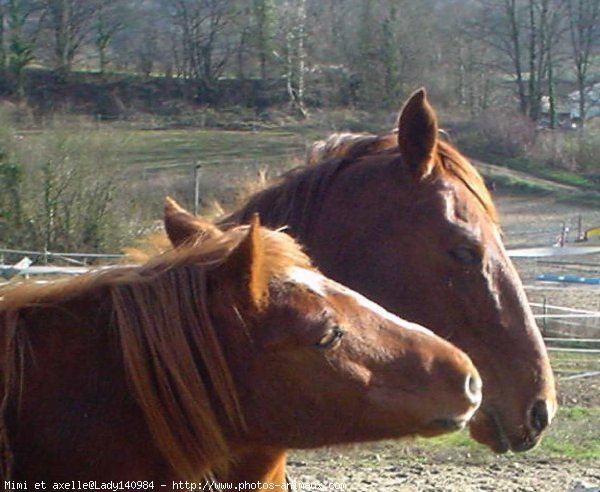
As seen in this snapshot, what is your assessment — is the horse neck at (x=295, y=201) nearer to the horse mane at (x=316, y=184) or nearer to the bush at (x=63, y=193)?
the horse mane at (x=316, y=184)

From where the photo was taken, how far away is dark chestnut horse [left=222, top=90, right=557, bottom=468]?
249 cm

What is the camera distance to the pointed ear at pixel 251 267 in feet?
5.53

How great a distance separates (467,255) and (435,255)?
8cm

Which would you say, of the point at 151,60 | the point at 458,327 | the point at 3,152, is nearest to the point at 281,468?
the point at 458,327

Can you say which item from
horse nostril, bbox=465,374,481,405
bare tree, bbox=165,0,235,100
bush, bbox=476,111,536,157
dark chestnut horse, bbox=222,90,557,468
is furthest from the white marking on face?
bare tree, bbox=165,0,235,100

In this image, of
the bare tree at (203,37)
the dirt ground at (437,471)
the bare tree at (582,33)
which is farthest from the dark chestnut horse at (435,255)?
the bare tree at (582,33)

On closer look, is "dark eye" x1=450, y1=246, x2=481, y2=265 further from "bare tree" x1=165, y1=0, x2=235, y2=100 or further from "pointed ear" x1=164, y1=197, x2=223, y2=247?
"bare tree" x1=165, y1=0, x2=235, y2=100

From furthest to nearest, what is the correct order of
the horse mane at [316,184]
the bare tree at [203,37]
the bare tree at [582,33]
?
the bare tree at [582,33] → the bare tree at [203,37] → the horse mane at [316,184]

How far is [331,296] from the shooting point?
1.80m

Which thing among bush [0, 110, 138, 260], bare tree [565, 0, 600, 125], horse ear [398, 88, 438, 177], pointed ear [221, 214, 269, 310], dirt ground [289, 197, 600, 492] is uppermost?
bare tree [565, 0, 600, 125]

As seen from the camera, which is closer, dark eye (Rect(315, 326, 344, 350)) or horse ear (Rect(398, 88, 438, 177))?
dark eye (Rect(315, 326, 344, 350))

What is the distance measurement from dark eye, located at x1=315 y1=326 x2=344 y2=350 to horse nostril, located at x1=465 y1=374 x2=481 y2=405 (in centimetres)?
28

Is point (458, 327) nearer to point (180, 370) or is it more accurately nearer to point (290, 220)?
point (290, 220)

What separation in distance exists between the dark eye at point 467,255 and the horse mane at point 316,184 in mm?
182
